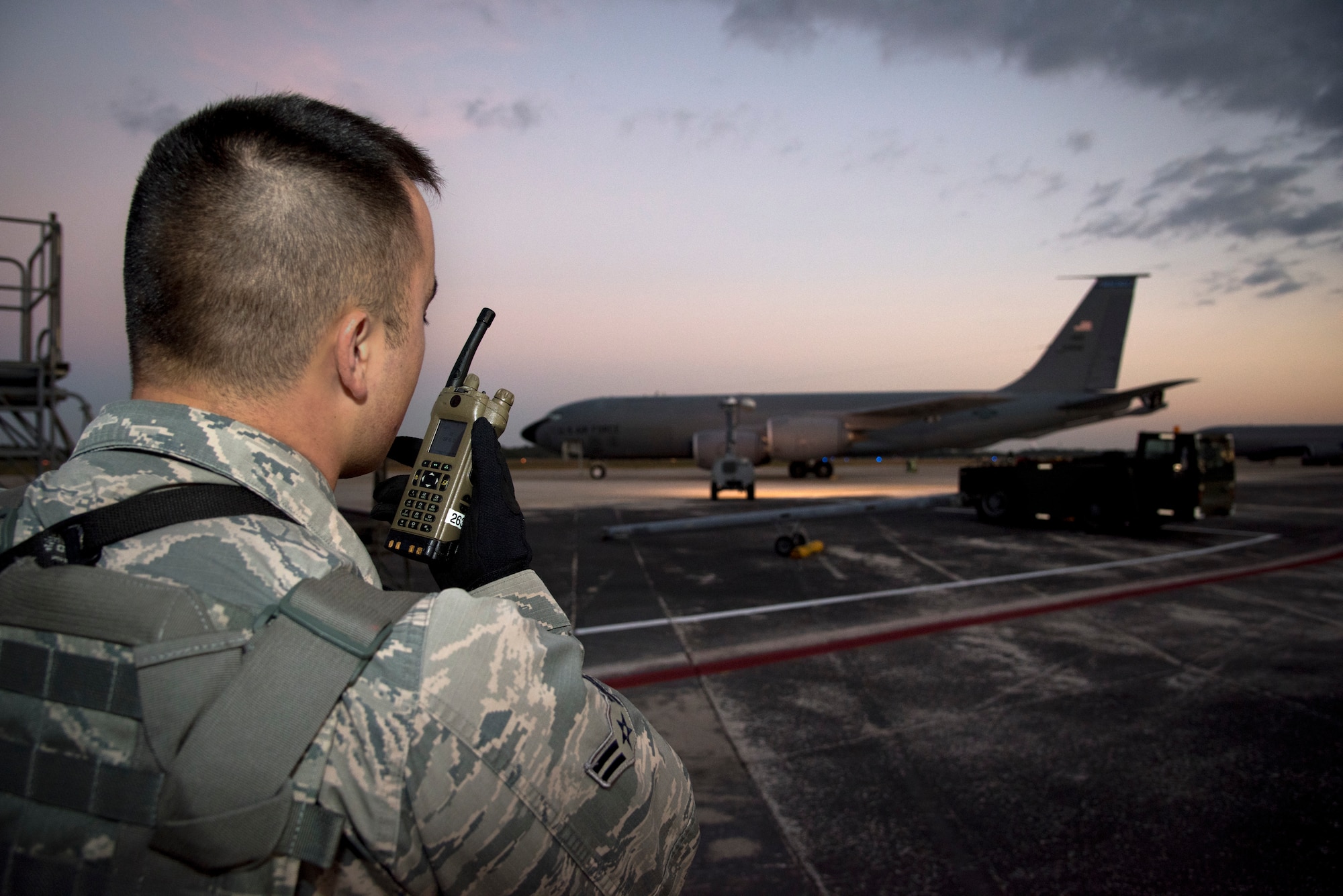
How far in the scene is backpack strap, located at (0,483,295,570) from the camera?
876 mm

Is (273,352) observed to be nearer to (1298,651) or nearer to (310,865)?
(310,865)

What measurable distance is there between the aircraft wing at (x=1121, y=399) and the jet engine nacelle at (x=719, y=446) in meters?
12.9

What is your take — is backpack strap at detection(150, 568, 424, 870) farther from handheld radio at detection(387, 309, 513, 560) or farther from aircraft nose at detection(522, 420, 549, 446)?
aircraft nose at detection(522, 420, 549, 446)

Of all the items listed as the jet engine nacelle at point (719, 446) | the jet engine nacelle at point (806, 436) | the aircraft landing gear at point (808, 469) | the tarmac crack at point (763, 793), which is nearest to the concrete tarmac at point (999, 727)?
the tarmac crack at point (763, 793)

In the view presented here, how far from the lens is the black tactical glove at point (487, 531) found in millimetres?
1391

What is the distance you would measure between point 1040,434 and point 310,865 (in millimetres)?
33975

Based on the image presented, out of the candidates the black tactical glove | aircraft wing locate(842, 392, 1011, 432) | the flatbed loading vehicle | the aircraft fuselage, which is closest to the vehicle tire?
the flatbed loading vehicle

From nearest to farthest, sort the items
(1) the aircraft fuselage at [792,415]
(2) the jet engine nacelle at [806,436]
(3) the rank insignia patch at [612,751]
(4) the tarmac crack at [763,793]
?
(3) the rank insignia patch at [612,751] → (4) the tarmac crack at [763,793] → (2) the jet engine nacelle at [806,436] → (1) the aircraft fuselage at [792,415]

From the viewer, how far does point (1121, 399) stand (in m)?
28.5

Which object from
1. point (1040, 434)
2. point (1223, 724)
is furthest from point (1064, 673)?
point (1040, 434)

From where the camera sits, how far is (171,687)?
0.81 meters

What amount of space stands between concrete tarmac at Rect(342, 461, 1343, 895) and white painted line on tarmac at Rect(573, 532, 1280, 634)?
0.09m

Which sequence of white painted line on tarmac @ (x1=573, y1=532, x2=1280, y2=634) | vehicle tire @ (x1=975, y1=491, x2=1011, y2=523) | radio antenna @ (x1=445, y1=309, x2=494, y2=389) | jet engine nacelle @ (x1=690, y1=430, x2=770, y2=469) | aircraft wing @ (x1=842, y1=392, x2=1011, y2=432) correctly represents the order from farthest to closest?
aircraft wing @ (x1=842, y1=392, x2=1011, y2=432), jet engine nacelle @ (x1=690, y1=430, x2=770, y2=469), vehicle tire @ (x1=975, y1=491, x2=1011, y2=523), white painted line on tarmac @ (x1=573, y1=532, x2=1280, y2=634), radio antenna @ (x1=445, y1=309, x2=494, y2=389)

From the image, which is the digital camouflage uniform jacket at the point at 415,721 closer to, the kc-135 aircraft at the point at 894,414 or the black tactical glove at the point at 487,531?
the black tactical glove at the point at 487,531
